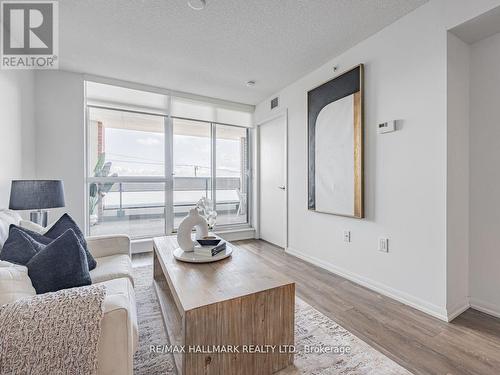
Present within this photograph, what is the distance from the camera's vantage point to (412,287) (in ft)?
6.66

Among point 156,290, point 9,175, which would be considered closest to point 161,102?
point 9,175

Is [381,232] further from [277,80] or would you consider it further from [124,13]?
[124,13]

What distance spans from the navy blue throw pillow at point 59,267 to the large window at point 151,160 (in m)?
2.38

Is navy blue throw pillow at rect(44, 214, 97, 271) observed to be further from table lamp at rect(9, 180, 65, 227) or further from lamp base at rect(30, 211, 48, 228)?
lamp base at rect(30, 211, 48, 228)

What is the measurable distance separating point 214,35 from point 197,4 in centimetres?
44

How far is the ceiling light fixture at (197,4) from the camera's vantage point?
189 centimetres

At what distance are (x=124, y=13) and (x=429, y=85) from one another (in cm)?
257

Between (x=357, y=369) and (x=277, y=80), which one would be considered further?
(x=277, y=80)

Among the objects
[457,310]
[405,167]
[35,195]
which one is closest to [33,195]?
[35,195]

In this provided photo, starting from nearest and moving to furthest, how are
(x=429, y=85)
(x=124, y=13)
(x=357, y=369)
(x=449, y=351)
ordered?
(x=357, y=369), (x=449, y=351), (x=429, y=85), (x=124, y=13)

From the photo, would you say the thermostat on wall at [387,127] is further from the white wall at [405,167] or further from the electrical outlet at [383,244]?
the electrical outlet at [383,244]

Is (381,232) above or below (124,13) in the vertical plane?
below

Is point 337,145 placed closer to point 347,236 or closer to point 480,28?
point 347,236

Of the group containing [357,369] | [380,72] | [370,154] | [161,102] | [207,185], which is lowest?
[357,369]
